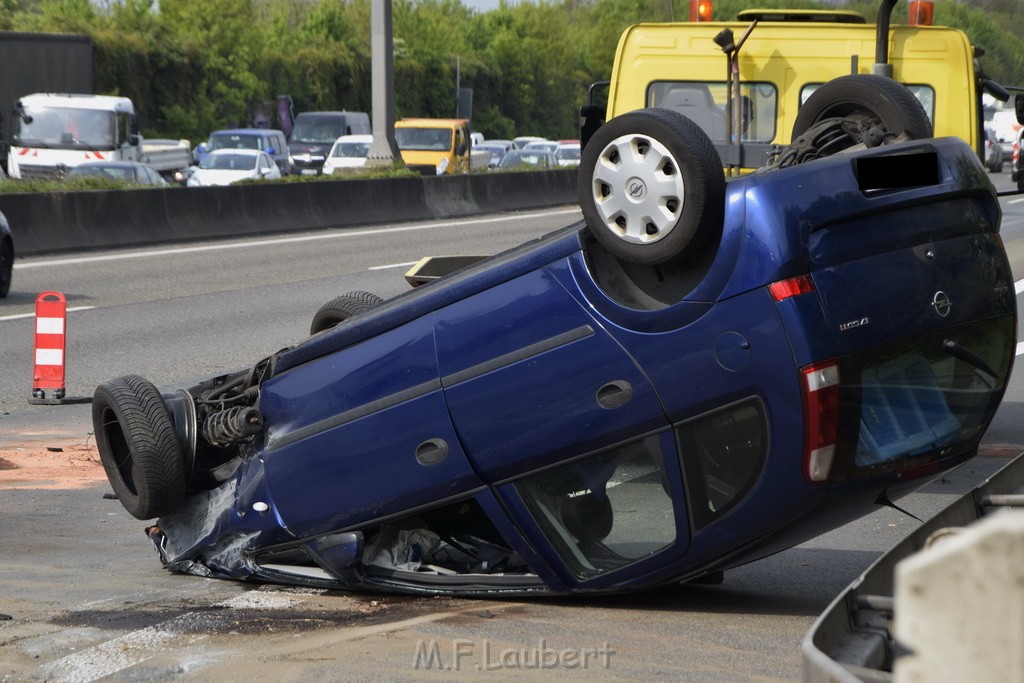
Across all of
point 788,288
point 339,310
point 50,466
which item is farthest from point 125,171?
point 788,288

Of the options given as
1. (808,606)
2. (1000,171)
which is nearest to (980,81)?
(808,606)

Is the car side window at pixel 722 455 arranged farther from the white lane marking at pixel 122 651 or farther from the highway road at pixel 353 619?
the white lane marking at pixel 122 651

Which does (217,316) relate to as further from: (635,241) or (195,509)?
(635,241)

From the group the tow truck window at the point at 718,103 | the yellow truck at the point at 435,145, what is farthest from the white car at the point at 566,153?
the tow truck window at the point at 718,103

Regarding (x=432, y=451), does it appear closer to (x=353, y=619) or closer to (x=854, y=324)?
(x=353, y=619)

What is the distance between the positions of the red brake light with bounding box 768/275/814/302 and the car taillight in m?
0.24

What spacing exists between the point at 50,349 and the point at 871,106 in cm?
757

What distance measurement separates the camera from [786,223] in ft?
15.0

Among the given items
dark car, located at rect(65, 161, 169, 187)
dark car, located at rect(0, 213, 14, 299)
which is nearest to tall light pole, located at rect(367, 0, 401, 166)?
dark car, located at rect(65, 161, 169, 187)

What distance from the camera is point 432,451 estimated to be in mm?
5125

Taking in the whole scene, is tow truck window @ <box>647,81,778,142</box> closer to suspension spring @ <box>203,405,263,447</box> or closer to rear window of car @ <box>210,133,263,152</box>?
suspension spring @ <box>203,405,263,447</box>

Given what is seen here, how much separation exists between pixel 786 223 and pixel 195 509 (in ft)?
9.34

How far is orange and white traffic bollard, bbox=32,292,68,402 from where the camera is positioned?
36.2 ft

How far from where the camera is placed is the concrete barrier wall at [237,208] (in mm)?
21516
